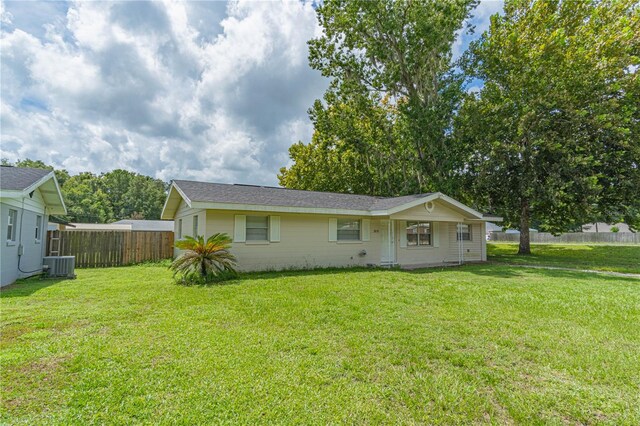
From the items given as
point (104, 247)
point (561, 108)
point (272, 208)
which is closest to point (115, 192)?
point (104, 247)

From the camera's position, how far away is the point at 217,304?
20.6 feet

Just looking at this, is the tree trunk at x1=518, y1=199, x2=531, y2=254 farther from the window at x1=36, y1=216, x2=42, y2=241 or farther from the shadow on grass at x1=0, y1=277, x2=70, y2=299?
the window at x1=36, y1=216, x2=42, y2=241

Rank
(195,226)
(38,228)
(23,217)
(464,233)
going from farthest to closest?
1. (464,233)
2. (195,226)
3. (38,228)
4. (23,217)

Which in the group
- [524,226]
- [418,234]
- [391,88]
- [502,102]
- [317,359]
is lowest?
[317,359]

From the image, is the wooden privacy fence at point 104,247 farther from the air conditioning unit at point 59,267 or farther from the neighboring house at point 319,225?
the air conditioning unit at point 59,267

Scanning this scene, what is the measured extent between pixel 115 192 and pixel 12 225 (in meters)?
54.1

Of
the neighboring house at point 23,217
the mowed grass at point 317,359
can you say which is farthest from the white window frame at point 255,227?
the neighboring house at point 23,217

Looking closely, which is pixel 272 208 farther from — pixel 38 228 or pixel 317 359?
pixel 38 228

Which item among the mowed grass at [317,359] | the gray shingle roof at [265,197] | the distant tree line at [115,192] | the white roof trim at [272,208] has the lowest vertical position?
the mowed grass at [317,359]

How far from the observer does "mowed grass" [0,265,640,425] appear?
270cm

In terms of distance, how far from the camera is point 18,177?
8844 millimetres

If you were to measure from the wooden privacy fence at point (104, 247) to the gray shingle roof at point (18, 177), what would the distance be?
3.95 metres

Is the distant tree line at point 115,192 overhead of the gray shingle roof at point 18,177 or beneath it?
overhead

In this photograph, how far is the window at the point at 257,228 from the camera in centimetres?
1138
